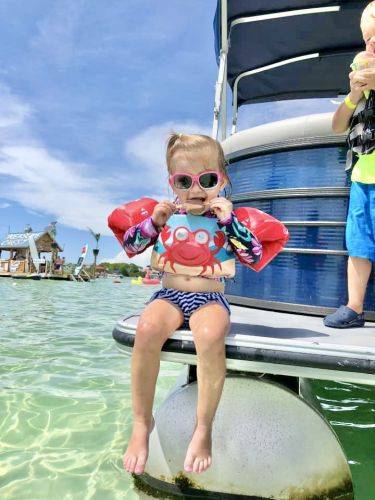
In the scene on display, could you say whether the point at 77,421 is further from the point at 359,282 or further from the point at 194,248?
the point at 359,282

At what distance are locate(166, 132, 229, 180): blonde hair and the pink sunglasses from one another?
0.26 ft

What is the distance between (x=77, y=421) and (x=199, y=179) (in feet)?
6.39

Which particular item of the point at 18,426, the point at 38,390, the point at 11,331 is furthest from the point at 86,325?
the point at 18,426

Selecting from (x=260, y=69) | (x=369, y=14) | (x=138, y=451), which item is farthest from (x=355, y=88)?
(x=260, y=69)

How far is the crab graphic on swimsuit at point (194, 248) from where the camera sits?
194 cm

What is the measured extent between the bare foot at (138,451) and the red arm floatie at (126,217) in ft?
2.68

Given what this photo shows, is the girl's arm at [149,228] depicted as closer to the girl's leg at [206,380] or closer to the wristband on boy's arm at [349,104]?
the girl's leg at [206,380]

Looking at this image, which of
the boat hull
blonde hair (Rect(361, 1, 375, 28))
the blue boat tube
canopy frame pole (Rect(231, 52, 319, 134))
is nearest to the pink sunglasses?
the boat hull

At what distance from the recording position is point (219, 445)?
183 cm

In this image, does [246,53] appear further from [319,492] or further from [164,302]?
[319,492]

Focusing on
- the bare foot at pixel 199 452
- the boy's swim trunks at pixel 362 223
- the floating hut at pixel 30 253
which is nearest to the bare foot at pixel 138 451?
the bare foot at pixel 199 452

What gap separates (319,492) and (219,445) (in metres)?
0.45

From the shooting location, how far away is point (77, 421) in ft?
9.57

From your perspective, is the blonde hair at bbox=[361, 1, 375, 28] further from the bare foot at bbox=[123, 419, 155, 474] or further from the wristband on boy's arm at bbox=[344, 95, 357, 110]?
the bare foot at bbox=[123, 419, 155, 474]
